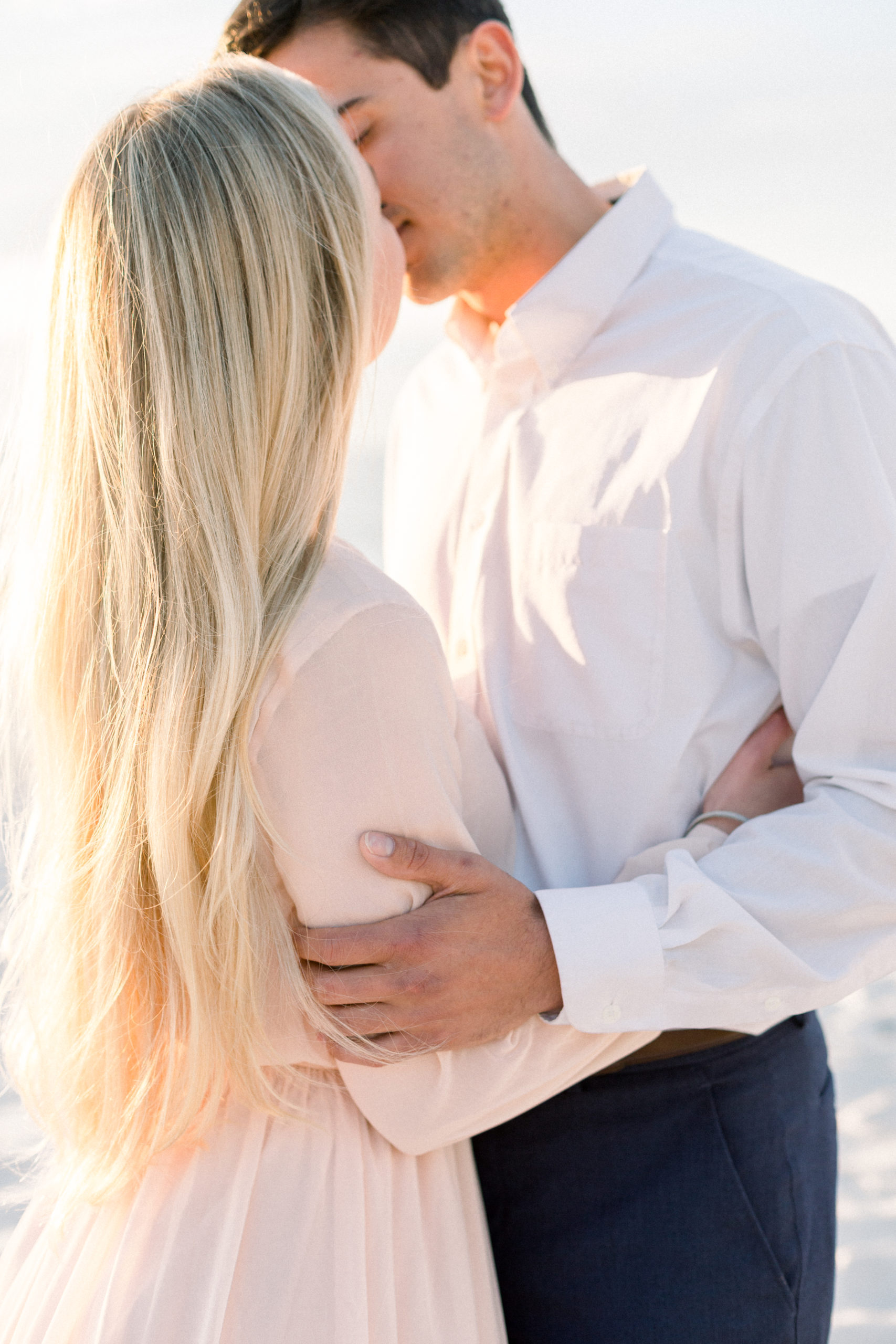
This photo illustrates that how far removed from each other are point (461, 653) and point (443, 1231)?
2.40 feet

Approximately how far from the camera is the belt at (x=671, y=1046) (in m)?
1.37

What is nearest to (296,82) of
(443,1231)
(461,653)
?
(461,653)

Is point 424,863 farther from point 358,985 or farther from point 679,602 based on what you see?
point 679,602

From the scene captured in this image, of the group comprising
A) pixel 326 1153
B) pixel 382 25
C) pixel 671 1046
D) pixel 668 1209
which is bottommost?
pixel 668 1209

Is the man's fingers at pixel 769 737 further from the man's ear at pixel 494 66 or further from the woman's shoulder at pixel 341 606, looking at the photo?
the man's ear at pixel 494 66

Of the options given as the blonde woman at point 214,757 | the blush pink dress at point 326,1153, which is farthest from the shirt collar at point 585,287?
the blush pink dress at point 326,1153

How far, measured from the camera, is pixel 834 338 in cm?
132

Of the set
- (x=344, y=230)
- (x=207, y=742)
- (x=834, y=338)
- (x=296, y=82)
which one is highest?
(x=296, y=82)

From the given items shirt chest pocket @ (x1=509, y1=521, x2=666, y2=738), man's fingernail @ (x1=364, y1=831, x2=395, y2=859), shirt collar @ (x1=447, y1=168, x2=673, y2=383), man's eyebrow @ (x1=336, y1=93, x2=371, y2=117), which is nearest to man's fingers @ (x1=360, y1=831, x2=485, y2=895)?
man's fingernail @ (x1=364, y1=831, x2=395, y2=859)

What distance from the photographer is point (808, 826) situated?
1.26 m

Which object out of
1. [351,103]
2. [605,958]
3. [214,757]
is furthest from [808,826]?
[351,103]

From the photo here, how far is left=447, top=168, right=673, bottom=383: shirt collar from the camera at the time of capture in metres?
1.59

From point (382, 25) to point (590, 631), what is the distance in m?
1.00

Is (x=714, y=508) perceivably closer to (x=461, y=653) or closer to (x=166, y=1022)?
(x=461, y=653)
